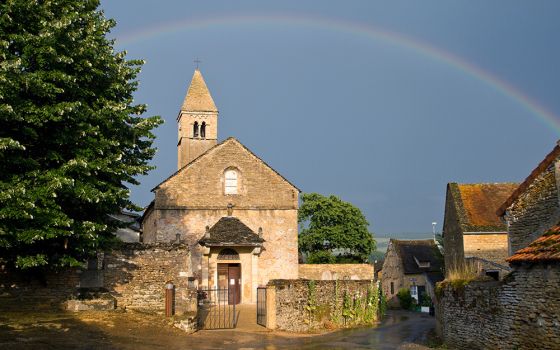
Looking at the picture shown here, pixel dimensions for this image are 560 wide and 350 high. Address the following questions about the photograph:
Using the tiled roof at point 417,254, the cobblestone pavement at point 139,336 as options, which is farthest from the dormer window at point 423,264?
the cobblestone pavement at point 139,336

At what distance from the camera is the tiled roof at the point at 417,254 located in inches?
2140

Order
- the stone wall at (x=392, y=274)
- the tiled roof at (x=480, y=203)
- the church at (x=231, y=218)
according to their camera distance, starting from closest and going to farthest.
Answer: the church at (x=231, y=218), the tiled roof at (x=480, y=203), the stone wall at (x=392, y=274)

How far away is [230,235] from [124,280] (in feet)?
38.0

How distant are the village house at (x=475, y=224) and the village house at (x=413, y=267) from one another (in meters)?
12.6

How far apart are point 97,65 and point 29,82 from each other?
4476 millimetres

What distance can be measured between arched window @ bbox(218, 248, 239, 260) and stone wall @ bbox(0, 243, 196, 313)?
10.4 metres

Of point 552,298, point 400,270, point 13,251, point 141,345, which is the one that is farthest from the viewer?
point 400,270

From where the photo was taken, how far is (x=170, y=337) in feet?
64.4

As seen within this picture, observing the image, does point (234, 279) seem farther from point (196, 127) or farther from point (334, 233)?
point (196, 127)

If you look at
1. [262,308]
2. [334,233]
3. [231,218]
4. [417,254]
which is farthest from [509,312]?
[417,254]

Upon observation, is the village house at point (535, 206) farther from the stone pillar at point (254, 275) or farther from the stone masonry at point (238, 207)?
the stone masonry at point (238, 207)

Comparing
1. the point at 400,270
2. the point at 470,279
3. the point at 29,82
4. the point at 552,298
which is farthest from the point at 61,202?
the point at 400,270

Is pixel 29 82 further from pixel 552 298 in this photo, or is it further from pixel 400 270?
pixel 400 270

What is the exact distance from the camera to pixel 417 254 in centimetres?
5641
